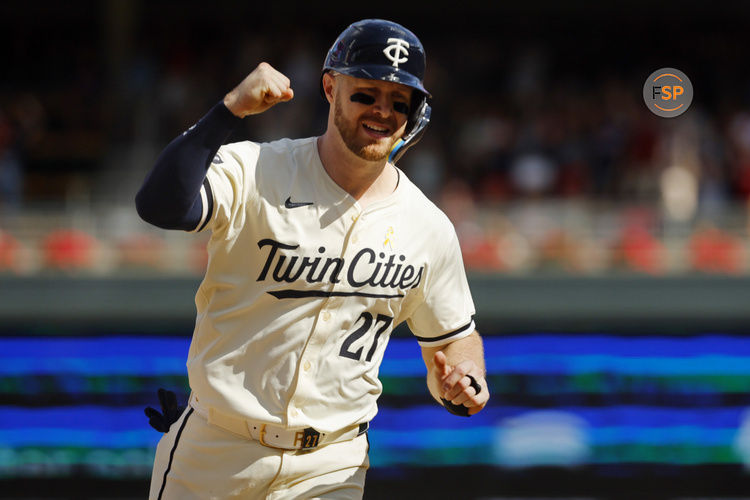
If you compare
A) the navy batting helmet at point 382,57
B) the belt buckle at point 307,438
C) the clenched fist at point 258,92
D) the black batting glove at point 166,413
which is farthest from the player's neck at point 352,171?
the black batting glove at point 166,413

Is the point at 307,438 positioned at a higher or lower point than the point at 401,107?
lower

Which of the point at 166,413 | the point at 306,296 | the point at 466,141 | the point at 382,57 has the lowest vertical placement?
the point at 466,141

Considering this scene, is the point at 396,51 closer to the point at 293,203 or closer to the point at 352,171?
the point at 352,171

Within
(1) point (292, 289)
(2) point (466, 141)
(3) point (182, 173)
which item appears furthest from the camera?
(2) point (466, 141)

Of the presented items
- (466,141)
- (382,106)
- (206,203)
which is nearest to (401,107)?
(382,106)

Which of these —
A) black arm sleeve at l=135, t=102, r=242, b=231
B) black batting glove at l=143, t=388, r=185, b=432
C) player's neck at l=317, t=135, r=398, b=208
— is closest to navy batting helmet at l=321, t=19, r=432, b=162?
player's neck at l=317, t=135, r=398, b=208

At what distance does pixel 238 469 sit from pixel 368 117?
1.02 meters

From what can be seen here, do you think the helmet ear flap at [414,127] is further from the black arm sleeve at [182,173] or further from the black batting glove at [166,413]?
the black batting glove at [166,413]

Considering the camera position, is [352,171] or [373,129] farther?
[352,171]

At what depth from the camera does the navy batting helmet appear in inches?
106

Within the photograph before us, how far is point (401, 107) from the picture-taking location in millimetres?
2783

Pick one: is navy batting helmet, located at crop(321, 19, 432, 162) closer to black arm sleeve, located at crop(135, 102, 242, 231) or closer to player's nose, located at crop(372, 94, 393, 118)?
player's nose, located at crop(372, 94, 393, 118)

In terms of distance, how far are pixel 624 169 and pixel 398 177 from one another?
6544mm

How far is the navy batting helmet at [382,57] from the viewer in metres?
2.70
